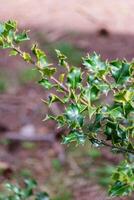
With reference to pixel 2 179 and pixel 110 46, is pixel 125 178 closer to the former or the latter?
pixel 2 179

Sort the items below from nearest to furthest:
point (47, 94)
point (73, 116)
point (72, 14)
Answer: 1. point (73, 116)
2. point (47, 94)
3. point (72, 14)

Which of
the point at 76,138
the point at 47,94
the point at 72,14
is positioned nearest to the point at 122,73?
the point at 76,138

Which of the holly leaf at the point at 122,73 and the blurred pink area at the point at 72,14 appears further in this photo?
the blurred pink area at the point at 72,14

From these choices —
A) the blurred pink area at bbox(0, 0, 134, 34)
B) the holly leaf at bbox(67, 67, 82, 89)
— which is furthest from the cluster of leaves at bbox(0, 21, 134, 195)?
the blurred pink area at bbox(0, 0, 134, 34)

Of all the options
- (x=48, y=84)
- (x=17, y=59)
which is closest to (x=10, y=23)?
(x=48, y=84)

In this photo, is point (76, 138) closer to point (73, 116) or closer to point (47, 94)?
point (73, 116)

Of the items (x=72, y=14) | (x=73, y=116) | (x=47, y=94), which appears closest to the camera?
(x=73, y=116)

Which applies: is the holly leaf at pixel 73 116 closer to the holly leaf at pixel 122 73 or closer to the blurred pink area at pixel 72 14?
the holly leaf at pixel 122 73

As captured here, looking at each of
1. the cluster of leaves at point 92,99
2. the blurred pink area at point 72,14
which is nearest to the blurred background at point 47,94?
the blurred pink area at point 72,14
